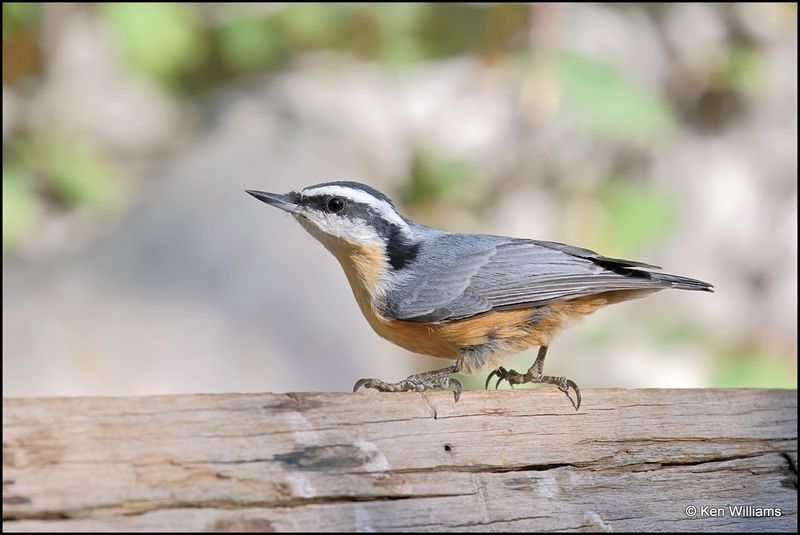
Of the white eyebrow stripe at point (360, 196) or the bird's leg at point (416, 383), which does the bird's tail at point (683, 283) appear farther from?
the white eyebrow stripe at point (360, 196)

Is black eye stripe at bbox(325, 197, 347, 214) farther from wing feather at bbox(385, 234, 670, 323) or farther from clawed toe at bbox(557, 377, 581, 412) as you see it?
clawed toe at bbox(557, 377, 581, 412)

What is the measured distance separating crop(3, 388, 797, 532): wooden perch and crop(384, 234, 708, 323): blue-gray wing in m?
0.58

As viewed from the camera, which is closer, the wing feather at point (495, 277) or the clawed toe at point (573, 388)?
the clawed toe at point (573, 388)

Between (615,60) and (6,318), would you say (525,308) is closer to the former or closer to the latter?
(6,318)

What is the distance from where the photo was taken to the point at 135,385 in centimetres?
446

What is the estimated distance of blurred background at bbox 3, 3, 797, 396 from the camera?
490cm

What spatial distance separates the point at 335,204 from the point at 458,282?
47 centimetres

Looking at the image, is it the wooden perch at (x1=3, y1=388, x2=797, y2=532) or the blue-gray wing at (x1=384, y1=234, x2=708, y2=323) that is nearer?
the wooden perch at (x1=3, y1=388, x2=797, y2=532)

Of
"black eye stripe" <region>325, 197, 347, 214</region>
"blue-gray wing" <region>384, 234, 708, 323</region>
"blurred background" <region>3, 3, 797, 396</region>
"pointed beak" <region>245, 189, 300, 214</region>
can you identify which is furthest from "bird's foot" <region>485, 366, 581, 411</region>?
"blurred background" <region>3, 3, 797, 396</region>

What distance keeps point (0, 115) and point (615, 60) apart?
14.1 feet

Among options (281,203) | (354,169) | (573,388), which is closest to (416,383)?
(573,388)

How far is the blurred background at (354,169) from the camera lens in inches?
193

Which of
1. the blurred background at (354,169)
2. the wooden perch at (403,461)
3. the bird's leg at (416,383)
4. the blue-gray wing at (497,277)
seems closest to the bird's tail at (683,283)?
the blue-gray wing at (497,277)

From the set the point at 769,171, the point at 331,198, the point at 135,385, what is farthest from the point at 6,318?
the point at 769,171
